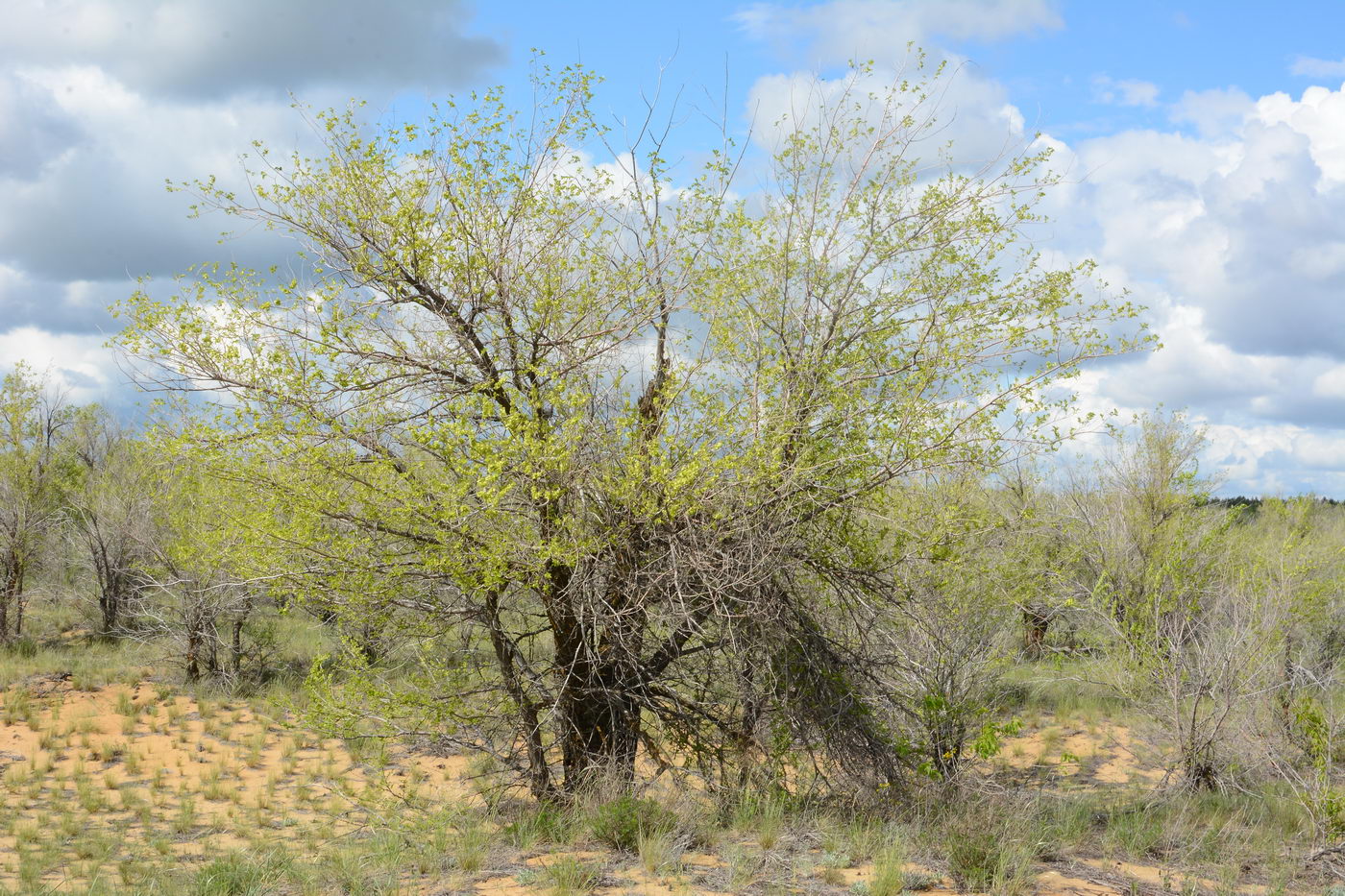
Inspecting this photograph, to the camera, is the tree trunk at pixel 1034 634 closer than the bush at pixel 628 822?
No

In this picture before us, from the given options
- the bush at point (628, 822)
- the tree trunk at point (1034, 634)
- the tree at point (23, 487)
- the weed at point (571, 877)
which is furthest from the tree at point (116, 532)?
the tree trunk at point (1034, 634)

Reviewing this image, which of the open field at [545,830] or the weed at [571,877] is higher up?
the weed at [571,877]

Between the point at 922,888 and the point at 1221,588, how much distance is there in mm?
8657

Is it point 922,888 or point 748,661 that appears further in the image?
point 748,661

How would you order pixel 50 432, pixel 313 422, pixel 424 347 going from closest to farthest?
pixel 313 422 → pixel 424 347 → pixel 50 432

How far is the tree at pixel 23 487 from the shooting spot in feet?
69.0

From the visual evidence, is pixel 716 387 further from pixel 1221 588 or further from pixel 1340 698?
pixel 1340 698

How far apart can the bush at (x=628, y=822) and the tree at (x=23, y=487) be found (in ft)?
61.3

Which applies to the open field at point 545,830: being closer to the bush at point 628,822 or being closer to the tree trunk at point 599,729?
the bush at point 628,822

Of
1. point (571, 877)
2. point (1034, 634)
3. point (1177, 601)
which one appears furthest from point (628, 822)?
point (1034, 634)

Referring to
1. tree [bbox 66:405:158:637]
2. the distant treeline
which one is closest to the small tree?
the distant treeline

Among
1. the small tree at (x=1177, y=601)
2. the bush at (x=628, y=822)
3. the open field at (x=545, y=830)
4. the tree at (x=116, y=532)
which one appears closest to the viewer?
the open field at (x=545, y=830)

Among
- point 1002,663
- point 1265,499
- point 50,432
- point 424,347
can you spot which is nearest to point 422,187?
point 424,347

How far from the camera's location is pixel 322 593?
844 cm
